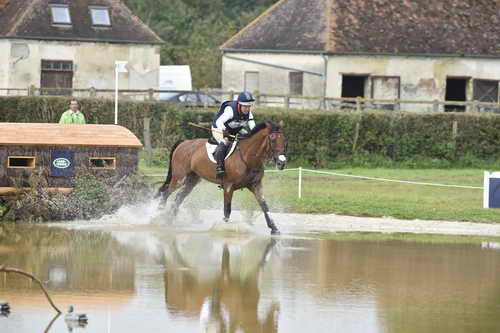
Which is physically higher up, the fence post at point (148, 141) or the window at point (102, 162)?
the window at point (102, 162)

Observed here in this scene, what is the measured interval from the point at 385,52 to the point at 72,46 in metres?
13.7

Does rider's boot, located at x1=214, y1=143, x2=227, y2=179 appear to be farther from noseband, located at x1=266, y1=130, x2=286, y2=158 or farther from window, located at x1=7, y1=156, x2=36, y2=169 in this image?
window, located at x1=7, y1=156, x2=36, y2=169

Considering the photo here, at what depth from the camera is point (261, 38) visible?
161 feet

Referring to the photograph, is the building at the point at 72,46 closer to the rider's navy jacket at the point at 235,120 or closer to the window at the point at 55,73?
the window at the point at 55,73

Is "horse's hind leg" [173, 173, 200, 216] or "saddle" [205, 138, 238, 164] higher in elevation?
"saddle" [205, 138, 238, 164]

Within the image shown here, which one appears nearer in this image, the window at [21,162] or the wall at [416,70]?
the window at [21,162]

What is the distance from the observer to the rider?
20719 mm

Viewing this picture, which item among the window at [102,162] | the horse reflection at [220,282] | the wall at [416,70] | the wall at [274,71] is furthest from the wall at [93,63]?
the horse reflection at [220,282]

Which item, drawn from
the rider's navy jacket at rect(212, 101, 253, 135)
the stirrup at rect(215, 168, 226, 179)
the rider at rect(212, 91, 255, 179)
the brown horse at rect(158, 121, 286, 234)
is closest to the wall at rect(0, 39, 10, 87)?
the brown horse at rect(158, 121, 286, 234)

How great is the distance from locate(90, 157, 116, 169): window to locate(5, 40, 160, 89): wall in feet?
87.1

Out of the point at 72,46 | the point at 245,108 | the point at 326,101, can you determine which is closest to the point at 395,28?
the point at 326,101

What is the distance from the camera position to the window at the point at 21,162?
2220cm

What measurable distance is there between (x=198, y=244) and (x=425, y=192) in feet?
33.6

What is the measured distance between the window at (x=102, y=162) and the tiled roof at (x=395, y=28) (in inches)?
931
